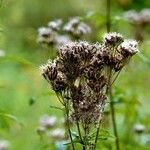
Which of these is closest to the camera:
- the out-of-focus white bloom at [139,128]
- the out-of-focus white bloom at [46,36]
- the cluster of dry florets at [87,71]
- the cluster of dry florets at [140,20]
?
the cluster of dry florets at [87,71]

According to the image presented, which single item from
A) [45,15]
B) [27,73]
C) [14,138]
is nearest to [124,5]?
[45,15]

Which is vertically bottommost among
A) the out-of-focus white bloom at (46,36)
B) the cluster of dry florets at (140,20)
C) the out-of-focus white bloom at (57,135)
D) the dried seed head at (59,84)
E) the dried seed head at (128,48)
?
the dried seed head at (59,84)

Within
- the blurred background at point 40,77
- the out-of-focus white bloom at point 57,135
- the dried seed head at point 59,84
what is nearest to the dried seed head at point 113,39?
the dried seed head at point 59,84

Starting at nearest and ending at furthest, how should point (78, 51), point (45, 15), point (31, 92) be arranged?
point (78, 51), point (31, 92), point (45, 15)

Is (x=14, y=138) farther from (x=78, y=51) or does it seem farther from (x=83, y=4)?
(x=83, y=4)

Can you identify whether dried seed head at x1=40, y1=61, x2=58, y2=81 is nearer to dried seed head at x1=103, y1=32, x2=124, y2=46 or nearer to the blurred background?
dried seed head at x1=103, y1=32, x2=124, y2=46

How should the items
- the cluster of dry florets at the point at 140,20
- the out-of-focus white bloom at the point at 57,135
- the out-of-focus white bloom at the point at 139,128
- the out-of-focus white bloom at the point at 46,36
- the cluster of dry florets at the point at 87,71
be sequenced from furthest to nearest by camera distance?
the cluster of dry florets at the point at 140,20
the out-of-focus white bloom at the point at 139,128
the out-of-focus white bloom at the point at 57,135
the out-of-focus white bloom at the point at 46,36
the cluster of dry florets at the point at 87,71

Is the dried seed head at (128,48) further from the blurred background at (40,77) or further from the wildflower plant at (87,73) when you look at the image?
the blurred background at (40,77)
